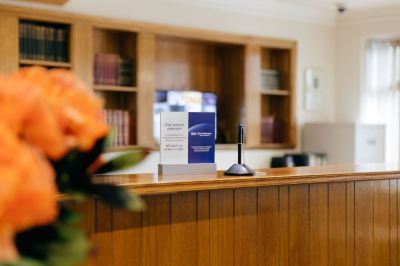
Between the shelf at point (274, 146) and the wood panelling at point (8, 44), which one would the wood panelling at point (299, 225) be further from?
the shelf at point (274, 146)

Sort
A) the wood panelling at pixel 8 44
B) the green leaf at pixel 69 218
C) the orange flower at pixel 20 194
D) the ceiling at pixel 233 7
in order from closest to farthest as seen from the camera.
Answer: the orange flower at pixel 20 194
the green leaf at pixel 69 218
the wood panelling at pixel 8 44
the ceiling at pixel 233 7

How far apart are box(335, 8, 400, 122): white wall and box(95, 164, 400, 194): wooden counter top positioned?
363 centimetres

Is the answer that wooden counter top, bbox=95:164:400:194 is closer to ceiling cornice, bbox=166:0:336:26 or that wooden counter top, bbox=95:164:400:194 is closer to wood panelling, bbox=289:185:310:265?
wood panelling, bbox=289:185:310:265

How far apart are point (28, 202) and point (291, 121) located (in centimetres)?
578

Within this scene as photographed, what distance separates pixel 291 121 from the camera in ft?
20.1

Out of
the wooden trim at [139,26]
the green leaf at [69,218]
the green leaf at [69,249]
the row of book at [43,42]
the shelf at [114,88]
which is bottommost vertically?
the green leaf at [69,249]

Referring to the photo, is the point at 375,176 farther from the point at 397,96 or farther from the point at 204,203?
the point at 397,96

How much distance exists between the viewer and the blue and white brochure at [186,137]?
7.17 feet

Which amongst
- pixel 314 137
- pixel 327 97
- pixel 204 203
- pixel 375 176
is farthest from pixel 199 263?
pixel 327 97

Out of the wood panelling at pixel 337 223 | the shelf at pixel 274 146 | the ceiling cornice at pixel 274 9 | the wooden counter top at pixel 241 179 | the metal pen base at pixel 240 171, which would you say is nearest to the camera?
the wooden counter top at pixel 241 179

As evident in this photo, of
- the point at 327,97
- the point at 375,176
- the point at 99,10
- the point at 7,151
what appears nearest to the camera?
the point at 7,151

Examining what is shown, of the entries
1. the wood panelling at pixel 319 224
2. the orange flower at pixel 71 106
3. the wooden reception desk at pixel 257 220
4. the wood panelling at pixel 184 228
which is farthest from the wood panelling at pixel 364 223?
the orange flower at pixel 71 106

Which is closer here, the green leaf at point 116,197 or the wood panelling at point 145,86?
the green leaf at point 116,197

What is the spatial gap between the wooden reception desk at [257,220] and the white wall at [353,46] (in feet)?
11.7
